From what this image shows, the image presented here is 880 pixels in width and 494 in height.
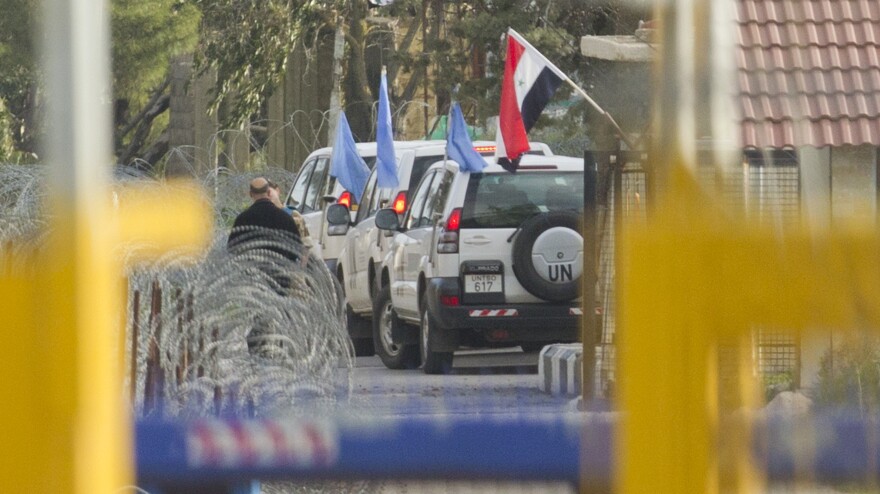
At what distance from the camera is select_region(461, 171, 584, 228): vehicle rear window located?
11555 millimetres

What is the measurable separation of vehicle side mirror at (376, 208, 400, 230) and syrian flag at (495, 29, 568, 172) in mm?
1487

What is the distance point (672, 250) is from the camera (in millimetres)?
2006

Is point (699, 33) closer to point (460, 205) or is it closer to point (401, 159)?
point (460, 205)

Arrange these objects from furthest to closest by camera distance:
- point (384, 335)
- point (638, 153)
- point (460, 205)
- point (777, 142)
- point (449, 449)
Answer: point (384, 335) → point (460, 205) → point (449, 449) → point (638, 153) → point (777, 142)

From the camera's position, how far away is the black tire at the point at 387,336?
12.5 meters

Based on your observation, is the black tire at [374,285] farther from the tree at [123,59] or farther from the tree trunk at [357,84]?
the tree at [123,59]

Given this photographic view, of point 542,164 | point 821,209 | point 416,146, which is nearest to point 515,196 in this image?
point 542,164

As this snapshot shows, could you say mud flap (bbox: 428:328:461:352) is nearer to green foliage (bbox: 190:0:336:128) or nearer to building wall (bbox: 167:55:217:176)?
green foliage (bbox: 190:0:336:128)

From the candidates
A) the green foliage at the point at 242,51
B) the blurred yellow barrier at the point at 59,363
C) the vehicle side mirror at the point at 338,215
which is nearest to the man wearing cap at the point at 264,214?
the vehicle side mirror at the point at 338,215

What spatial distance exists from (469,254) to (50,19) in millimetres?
9713

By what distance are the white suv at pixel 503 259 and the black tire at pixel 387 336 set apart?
22cm

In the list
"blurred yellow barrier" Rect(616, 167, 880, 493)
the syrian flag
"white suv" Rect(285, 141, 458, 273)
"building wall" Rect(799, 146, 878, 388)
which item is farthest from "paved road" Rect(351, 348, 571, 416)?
"white suv" Rect(285, 141, 458, 273)

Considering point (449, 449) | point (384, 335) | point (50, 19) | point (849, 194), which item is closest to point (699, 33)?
point (849, 194)

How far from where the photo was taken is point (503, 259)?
11.7 meters
